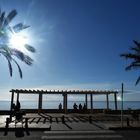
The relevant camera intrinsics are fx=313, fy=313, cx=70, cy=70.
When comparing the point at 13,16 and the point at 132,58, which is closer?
the point at 13,16

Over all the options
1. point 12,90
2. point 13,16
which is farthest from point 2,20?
point 12,90

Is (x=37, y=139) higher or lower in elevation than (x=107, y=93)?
lower

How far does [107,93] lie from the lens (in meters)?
42.4

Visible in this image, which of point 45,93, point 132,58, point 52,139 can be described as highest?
point 132,58

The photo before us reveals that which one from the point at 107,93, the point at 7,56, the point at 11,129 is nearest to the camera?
the point at 11,129

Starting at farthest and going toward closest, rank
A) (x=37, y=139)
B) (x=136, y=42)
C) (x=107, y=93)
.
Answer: (x=107, y=93), (x=136, y=42), (x=37, y=139)

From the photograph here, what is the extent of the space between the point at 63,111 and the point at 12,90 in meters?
8.43

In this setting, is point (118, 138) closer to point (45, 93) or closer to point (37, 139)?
point (37, 139)

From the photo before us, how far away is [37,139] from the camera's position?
606 inches

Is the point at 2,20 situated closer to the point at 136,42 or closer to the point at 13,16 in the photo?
the point at 13,16

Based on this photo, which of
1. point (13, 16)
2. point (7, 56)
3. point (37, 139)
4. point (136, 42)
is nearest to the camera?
point (37, 139)

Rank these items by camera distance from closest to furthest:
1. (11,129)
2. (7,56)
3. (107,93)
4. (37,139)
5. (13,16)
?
(37,139)
(11,129)
(13,16)
(7,56)
(107,93)

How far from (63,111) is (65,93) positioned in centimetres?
405

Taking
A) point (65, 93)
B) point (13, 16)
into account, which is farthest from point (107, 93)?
point (13, 16)
